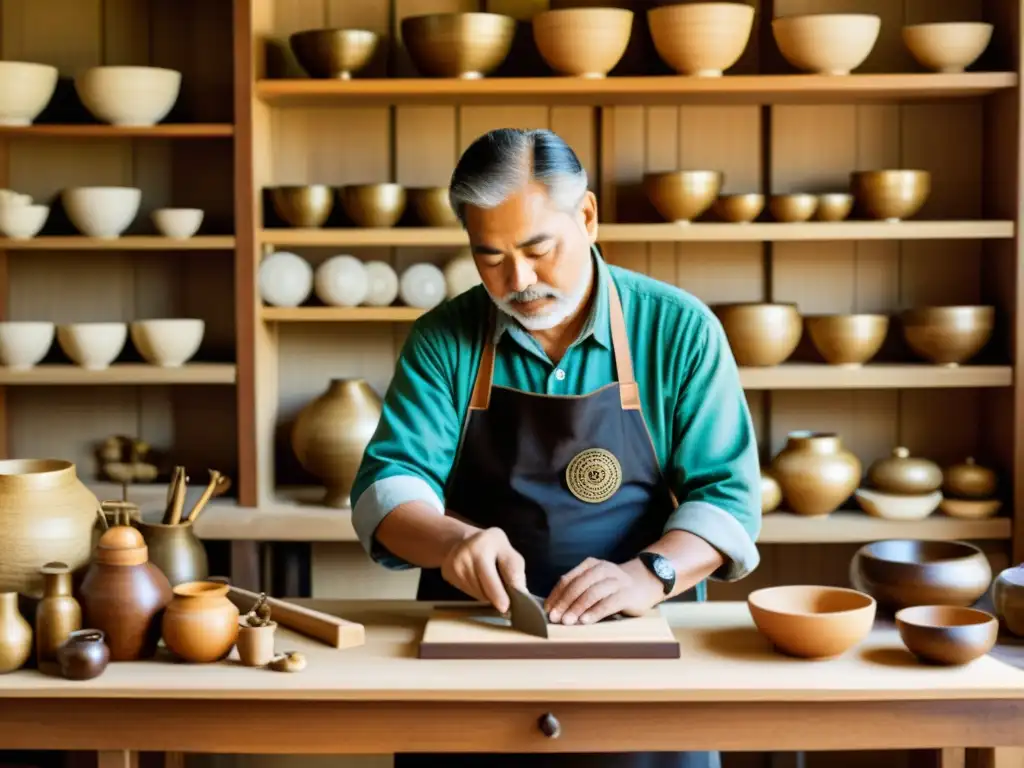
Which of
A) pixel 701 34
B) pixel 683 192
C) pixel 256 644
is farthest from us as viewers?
pixel 683 192

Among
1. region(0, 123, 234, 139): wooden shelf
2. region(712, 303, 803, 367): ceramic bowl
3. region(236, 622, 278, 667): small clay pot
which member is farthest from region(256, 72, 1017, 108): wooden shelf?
region(236, 622, 278, 667): small clay pot

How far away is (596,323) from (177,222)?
6.07 ft

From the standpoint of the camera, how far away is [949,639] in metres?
1.99

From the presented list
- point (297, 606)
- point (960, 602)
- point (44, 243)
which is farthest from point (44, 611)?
point (44, 243)

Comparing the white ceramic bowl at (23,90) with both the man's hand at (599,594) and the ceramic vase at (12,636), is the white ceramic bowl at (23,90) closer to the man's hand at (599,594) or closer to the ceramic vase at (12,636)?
the ceramic vase at (12,636)

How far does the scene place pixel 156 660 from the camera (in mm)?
2074

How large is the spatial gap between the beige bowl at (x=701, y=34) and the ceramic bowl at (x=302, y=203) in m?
1.04

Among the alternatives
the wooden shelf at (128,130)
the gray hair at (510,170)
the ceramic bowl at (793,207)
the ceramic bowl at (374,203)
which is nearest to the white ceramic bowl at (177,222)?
the wooden shelf at (128,130)

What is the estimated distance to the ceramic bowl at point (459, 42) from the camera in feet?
12.0

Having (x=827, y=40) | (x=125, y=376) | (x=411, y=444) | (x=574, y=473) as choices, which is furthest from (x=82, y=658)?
(x=827, y=40)

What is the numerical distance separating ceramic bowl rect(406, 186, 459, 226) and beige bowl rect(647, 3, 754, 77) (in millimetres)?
737

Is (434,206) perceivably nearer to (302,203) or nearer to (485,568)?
(302,203)

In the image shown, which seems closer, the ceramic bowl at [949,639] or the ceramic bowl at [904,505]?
the ceramic bowl at [949,639]

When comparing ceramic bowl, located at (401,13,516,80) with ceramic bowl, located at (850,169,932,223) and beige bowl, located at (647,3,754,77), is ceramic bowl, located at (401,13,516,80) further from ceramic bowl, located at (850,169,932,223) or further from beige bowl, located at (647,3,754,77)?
ceramic bowl, located at (850,169,932,223)
